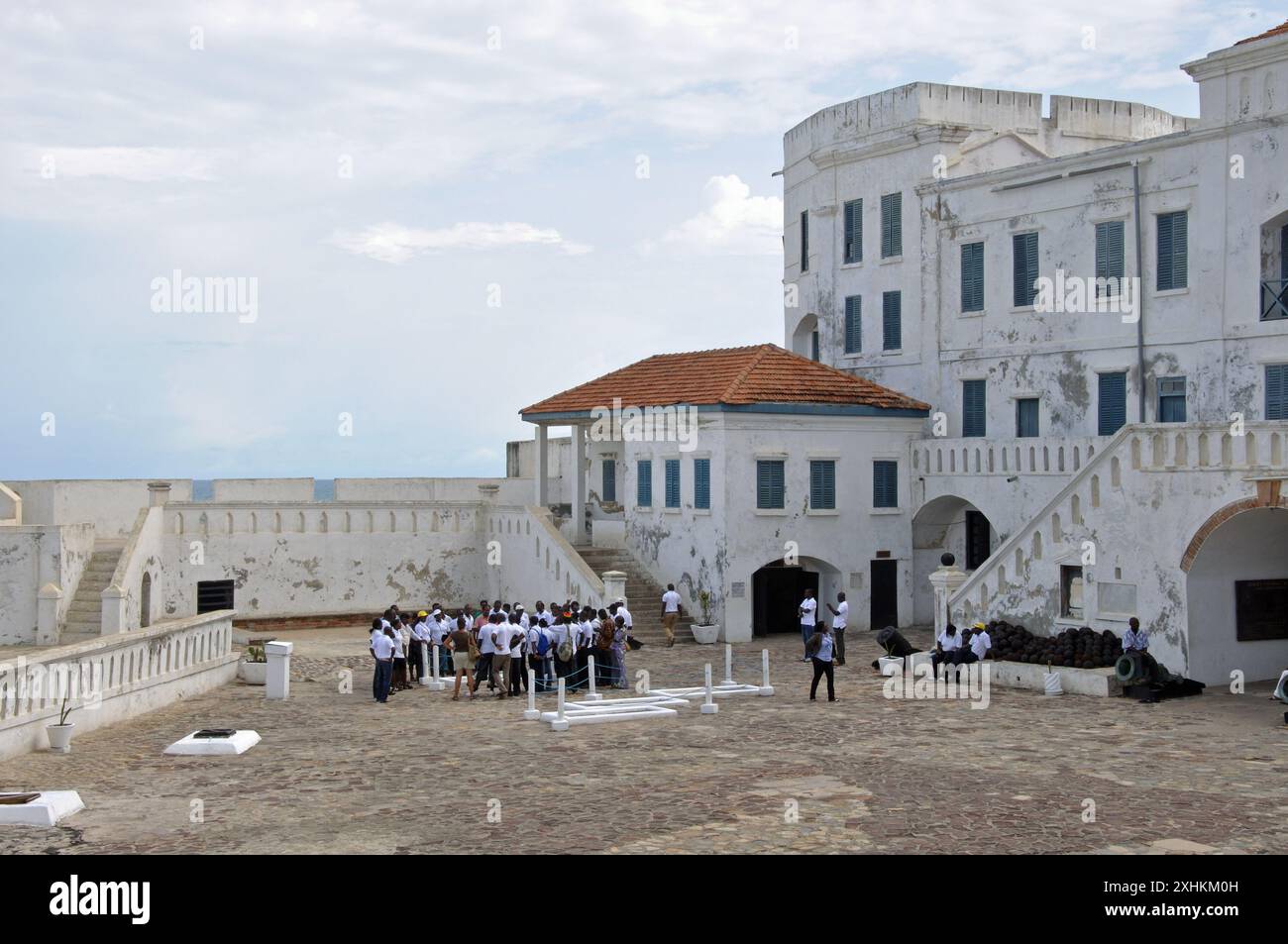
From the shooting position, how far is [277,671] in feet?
88.1

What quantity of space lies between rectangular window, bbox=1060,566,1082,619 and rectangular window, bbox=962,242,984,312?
37.2ft

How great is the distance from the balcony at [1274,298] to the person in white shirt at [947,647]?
10.3 meters

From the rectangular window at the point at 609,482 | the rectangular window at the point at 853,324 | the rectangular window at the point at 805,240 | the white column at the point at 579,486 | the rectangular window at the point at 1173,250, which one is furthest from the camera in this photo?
the rectangular window at the point at 609,482

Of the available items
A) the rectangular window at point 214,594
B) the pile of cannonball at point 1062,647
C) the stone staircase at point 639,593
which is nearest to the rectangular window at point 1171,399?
the pile of cannonball at point 1062,647

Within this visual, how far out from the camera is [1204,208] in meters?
33.2

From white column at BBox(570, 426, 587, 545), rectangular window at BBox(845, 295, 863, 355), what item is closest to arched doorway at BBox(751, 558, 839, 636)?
white column at BBox(570, 426, 587, 545)

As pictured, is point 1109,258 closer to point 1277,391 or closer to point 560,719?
point 1277,391

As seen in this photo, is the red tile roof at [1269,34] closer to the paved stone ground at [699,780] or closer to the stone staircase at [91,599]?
the paved stone ground at [699,780]

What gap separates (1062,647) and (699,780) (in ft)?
38.0

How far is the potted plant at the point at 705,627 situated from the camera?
36094 mm

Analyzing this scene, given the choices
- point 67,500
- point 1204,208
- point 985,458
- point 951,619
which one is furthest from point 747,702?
point 67,500

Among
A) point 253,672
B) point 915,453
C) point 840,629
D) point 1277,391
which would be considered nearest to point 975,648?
point 840,629

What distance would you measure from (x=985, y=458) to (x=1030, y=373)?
99.1 inches

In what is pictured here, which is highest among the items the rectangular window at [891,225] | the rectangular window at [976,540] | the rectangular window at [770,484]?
the rectangular window at [891,225]
